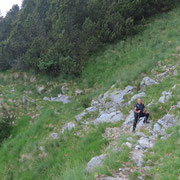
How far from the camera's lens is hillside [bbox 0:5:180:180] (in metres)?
5.83

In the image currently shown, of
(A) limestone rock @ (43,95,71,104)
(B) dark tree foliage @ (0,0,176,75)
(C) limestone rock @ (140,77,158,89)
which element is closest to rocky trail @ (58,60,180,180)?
(C) limestone rock @ (140,77,158,89)

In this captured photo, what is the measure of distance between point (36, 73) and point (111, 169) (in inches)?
715

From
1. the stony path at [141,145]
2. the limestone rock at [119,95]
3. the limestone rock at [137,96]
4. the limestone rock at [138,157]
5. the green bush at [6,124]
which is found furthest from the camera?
the green bush at [6,124]

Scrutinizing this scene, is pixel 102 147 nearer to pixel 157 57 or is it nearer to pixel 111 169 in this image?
pixel 111 169

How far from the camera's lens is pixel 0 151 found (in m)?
11.5

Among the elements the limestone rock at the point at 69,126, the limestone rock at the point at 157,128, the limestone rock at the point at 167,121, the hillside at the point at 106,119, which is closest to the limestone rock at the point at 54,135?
the hillside at the point at 106,119

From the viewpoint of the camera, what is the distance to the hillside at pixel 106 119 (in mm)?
5827

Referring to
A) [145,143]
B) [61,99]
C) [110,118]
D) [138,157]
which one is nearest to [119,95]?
[110,118]

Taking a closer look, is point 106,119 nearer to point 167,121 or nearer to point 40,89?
point 167,121

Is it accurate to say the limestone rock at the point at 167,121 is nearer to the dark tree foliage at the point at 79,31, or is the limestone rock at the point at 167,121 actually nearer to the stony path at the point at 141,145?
the stony path at the point at 141,145

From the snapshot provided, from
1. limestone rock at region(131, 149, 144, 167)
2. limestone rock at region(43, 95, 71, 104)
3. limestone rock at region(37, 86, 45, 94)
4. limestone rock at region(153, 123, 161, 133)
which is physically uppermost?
limestone rock at region(37, 86, 45, 94)

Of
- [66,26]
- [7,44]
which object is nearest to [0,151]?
[66,26]

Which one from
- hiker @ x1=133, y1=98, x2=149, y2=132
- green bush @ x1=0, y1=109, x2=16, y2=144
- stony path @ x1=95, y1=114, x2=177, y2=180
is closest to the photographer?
stony path @ x1=95, y1=114, x2=177, y2=180

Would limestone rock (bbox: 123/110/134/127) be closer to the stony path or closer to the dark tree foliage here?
the stony path
